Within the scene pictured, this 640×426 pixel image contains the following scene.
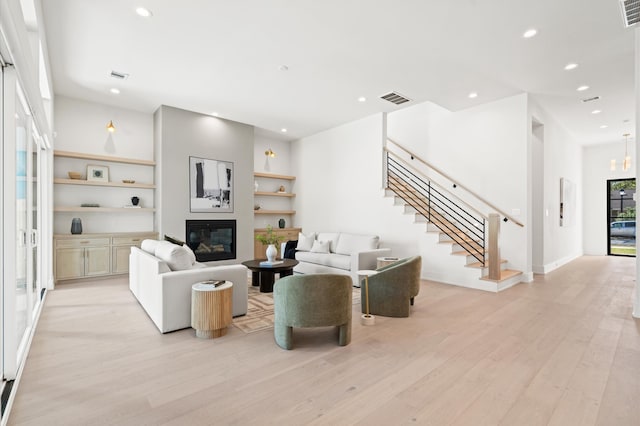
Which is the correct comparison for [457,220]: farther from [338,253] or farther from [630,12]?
[630,12]

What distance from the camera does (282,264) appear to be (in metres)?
5.21

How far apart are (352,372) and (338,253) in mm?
4186

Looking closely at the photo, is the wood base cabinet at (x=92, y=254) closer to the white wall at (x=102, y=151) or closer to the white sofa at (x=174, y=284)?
the white wall at (x=102, y=151)

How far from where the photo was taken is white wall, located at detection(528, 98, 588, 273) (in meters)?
6.85

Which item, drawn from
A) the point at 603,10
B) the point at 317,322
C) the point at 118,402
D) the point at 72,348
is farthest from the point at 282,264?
the point at 603,10

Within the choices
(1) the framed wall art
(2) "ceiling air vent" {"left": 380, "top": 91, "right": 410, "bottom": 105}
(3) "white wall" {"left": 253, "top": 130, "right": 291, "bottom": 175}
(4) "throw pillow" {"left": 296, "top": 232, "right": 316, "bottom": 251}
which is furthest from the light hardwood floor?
(3) "white wall" {"left": 253, "top": 130, "right": 291, "bottom": 175}

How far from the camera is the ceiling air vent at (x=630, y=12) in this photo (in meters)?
3.29

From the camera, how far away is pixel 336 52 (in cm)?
438

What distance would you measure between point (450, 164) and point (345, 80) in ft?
10.7

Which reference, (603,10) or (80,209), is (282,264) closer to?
(80,209)

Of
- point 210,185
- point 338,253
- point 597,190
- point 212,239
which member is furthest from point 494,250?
point 597,190

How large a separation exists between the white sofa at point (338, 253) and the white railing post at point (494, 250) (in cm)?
175

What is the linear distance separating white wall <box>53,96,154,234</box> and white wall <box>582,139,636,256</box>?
1277cm

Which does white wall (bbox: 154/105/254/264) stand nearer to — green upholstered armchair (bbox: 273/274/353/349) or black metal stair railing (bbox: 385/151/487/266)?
black metal stair railing (bbox: 385/151/487/266)
